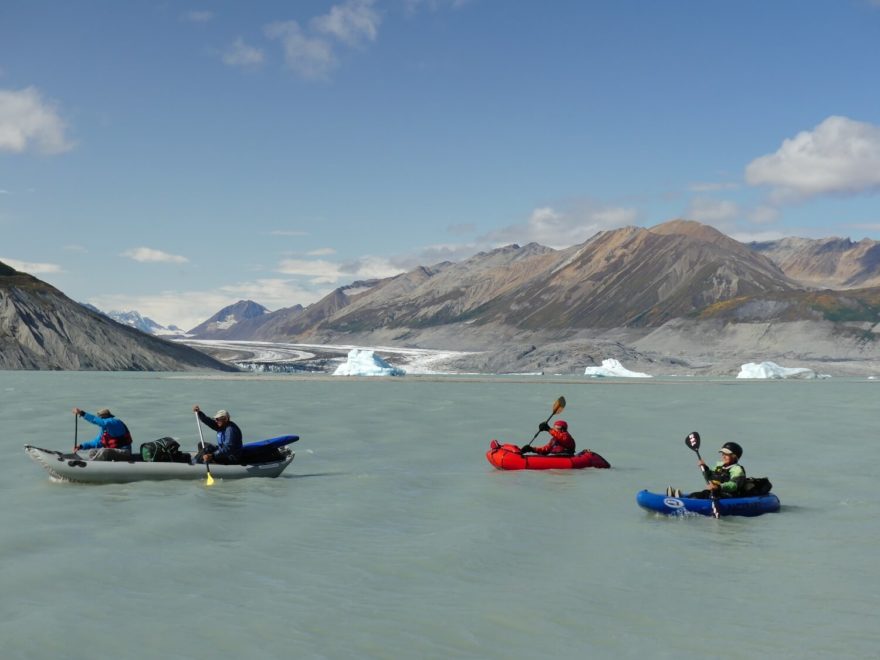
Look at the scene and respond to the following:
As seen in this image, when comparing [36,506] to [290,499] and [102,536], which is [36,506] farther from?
[290,499]

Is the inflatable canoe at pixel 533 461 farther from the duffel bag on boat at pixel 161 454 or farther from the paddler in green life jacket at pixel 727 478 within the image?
the duffel bag on boat at pixel 161 454

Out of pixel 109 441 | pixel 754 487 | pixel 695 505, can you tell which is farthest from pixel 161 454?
pixel 754 487

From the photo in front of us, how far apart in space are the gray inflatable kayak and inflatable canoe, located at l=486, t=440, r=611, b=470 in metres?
8.85

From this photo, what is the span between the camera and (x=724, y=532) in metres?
20.8

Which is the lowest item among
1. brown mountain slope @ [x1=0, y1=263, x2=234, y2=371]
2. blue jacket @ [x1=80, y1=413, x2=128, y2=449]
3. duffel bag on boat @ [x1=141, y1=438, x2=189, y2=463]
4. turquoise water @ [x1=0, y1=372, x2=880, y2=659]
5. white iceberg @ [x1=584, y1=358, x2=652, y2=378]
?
turquoise water @ [x1=0, y1=372, x2=880, y2=659]

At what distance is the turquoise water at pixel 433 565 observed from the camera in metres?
13.1

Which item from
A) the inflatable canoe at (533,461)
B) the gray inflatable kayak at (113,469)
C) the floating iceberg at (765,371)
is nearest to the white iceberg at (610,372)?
the floating iceberg at (765,371)

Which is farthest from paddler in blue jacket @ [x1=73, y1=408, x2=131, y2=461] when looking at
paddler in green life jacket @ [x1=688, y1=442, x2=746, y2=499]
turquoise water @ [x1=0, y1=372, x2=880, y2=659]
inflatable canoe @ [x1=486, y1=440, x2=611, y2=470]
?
paddler in green life jacket @ [x1=688, y1=442, x2=746, y2=499]

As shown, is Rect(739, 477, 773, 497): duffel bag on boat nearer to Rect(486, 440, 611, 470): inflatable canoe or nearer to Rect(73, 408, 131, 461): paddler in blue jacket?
Rect(486, 440, 611, 470): inflatable canoe

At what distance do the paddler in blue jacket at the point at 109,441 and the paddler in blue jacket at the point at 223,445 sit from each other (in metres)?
2.18

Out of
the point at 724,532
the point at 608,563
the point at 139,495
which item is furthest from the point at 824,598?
the point at 139,495

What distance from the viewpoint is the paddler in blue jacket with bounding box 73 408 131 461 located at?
1018 inches

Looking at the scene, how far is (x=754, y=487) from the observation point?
23.1 m

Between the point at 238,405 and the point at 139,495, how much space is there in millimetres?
43609
